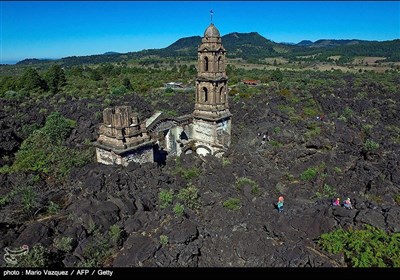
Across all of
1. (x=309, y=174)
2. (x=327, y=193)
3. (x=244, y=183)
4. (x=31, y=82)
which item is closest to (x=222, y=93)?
(x=309, y=174)

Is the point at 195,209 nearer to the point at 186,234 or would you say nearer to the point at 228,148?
the point at 186,234

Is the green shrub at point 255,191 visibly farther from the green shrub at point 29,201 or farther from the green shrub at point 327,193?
the green shrub at point 29,201

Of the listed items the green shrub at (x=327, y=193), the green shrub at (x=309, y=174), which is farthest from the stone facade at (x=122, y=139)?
the green shrub at (x=327, y=193)

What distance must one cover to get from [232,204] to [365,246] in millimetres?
5125

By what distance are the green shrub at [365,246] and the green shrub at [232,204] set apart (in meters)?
3.64

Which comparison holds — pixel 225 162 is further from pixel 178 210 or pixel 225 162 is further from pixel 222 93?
pixel 178 210

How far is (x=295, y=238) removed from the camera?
34.0 ft

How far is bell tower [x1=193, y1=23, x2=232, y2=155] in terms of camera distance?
2242 centimetres

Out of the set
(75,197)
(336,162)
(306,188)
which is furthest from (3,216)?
(336,162)

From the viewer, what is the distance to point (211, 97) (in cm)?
2303

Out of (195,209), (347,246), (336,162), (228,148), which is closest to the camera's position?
(347,246)

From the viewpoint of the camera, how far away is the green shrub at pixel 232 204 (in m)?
12.9

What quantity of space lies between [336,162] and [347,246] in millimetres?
12484

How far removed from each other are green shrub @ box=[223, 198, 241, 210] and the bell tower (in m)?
9.76
